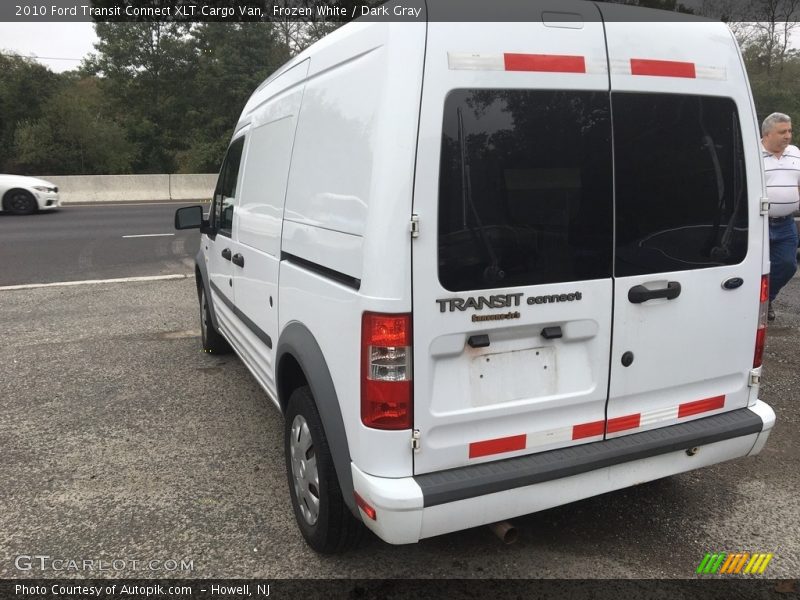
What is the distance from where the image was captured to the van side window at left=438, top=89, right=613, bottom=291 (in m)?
2.16

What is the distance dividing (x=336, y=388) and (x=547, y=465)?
84cm

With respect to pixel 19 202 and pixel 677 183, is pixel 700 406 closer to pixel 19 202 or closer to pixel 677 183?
pixel 677 183

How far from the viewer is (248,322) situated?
371 cm

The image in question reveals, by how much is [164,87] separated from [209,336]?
36.7 m

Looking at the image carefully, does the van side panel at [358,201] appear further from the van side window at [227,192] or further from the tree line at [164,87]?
the tree line at [164,87]

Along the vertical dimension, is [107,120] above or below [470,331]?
above

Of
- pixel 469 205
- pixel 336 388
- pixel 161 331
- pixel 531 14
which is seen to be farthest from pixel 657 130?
pixel 161 331

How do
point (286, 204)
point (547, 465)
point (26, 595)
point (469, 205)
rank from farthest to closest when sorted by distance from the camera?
point (286, 204) < point (26, 595) < point (547, 465) < point (469, 205)

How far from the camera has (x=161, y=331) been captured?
6.29m

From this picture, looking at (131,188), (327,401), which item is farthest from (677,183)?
(131,188)

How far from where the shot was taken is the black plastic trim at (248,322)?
3.30 m

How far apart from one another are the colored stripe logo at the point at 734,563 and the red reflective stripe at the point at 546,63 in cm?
208

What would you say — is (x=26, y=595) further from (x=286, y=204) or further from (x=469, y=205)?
(x=469, y=205)

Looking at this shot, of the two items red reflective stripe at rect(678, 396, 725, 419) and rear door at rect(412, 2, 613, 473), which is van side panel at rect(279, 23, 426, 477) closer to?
rear door at rect(412, 2, 613, 473)
